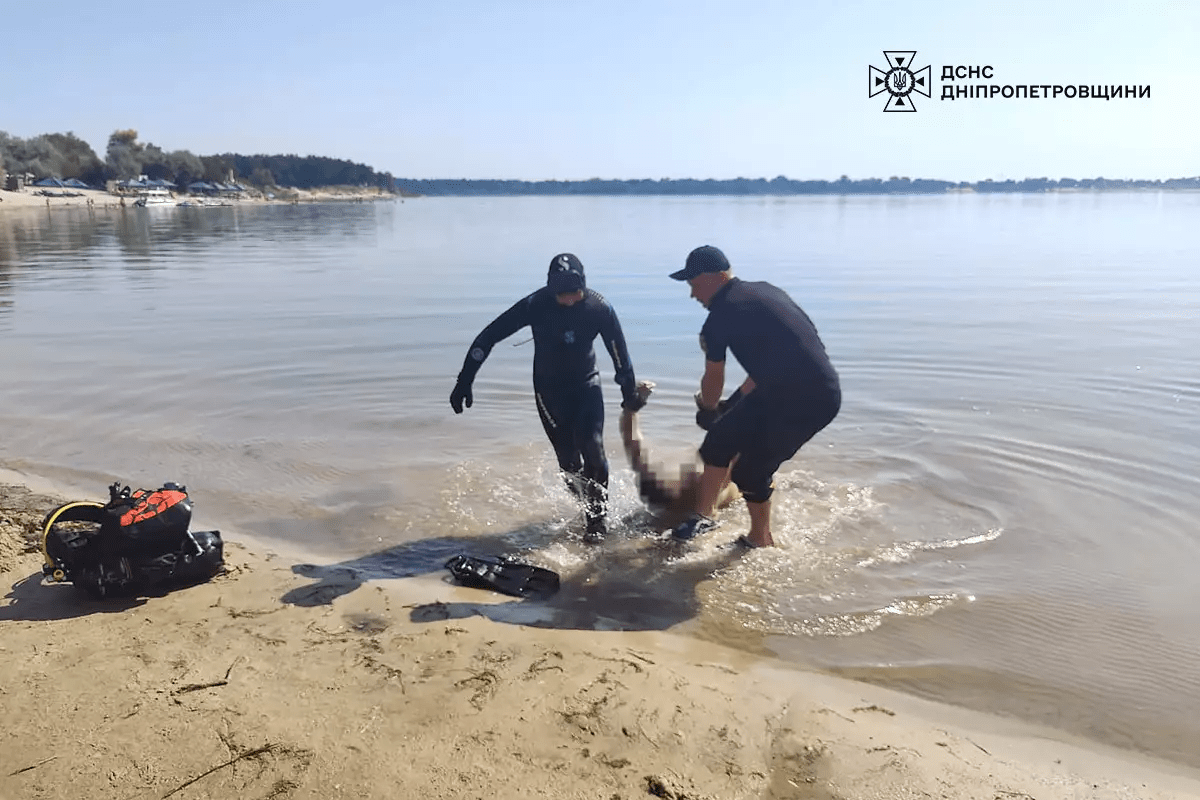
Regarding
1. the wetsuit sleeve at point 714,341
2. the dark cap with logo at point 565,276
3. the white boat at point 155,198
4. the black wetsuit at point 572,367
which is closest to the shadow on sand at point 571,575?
the black wetsuit at point 572,367

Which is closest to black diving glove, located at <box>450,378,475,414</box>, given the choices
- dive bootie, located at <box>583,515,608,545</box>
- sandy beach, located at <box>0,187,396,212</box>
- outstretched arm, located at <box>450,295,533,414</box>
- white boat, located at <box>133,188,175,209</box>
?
outstretched arm, located at <box>450,295,533,414</box>

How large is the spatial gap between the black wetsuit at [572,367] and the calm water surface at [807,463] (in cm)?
60

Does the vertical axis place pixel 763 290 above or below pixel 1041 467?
above

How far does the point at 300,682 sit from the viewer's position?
3.87 metres

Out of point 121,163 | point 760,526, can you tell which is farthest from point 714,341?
point 121,163

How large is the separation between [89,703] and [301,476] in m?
4.05

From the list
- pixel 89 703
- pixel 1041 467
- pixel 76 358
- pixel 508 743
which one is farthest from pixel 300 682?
pixel 76 358

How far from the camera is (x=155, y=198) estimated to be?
98.1 metres

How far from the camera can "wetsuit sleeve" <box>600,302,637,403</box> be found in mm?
6266

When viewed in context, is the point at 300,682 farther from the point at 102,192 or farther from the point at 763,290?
the point at 102,192

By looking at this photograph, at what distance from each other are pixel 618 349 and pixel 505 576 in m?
1.99

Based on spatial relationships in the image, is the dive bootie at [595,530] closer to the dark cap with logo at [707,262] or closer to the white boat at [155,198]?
the dark cap with logo at [707,262]

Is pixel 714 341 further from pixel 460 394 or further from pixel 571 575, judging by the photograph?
pixel 460 394

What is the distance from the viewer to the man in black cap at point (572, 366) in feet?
20.3
